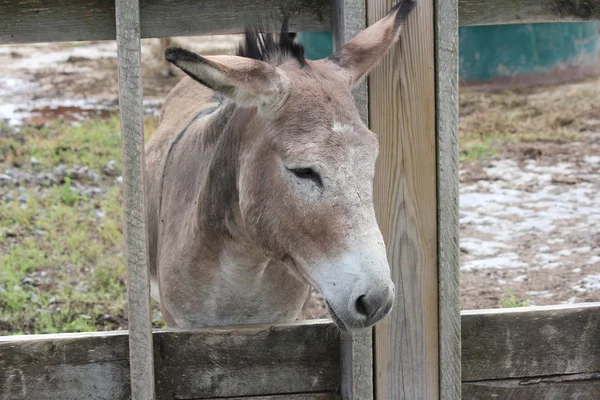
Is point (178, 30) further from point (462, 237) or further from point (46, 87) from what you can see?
point (46, 87)

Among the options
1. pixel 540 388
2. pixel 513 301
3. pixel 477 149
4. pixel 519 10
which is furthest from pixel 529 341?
pixel 477 149

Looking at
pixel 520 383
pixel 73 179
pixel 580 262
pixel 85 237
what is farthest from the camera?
pixel 73 179

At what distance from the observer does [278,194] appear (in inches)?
98.0

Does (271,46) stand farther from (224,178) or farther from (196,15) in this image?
(224,178)

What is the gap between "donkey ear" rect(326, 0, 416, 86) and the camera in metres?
2.56

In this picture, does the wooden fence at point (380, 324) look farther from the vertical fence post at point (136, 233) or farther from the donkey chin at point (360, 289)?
the donkey chin at point (360, 289)

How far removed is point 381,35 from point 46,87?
31.6 ft

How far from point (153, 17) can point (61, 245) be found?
12.5ft

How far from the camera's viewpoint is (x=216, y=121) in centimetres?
309

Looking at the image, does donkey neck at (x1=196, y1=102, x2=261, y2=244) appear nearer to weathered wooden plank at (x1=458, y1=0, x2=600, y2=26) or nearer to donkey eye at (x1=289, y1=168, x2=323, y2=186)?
donkey eye at (x1=289, y1=168, x2=323, y2=186)

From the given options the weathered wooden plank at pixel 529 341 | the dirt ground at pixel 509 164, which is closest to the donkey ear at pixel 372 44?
the weathered wooden plank at pixel 529 341

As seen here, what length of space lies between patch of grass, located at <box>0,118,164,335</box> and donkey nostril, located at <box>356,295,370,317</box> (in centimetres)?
311

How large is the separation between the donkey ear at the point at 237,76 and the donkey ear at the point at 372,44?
0.25 meters

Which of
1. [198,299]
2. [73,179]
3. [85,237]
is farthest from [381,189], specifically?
[73,179]
